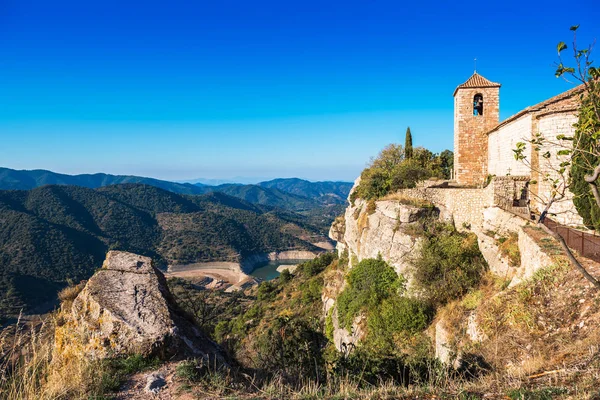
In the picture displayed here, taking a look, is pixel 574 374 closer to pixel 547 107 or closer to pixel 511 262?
pixel 511 262

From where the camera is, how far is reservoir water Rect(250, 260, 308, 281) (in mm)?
92200

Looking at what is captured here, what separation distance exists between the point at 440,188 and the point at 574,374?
45.1 ft

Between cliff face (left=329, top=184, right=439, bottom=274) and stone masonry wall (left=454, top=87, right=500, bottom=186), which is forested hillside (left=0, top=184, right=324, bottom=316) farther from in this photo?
stone masonry wall (left=454, top=87, right=500, bottom=186)

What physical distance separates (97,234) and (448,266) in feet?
340

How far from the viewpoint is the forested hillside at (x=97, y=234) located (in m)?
59.2

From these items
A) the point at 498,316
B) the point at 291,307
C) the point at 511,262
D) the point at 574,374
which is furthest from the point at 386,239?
the point at 291,307

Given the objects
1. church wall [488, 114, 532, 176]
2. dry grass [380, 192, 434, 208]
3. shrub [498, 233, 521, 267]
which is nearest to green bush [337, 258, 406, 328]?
dry grass [380, 192, 434, 208]

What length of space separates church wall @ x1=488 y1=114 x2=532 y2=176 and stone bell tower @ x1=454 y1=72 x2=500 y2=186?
1.87 feet

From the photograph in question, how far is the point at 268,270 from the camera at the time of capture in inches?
3922

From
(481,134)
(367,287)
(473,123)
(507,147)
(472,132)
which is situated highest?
(473,123)

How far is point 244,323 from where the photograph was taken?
106 feet

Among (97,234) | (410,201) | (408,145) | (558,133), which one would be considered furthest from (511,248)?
(97,234)

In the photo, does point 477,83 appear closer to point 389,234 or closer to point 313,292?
point 389,234

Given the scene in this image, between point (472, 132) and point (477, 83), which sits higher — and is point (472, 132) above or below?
below
